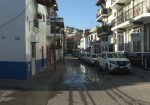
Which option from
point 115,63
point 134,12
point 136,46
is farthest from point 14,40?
point 136,46

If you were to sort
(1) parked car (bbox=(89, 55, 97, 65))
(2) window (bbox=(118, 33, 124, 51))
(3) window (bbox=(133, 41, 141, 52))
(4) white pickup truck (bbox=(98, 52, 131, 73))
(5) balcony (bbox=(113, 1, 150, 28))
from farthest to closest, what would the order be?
(2) window (bbox=(118, 33, 124, 51)) < (1) parked car (bbox=(89, 55, 97, 65)) < (3) window (bbox=(133, 41, 141, 52)) < (5) balcony (bbox=(113, 1, 150, 28)) < (4) white pickup truck (bbox=(98, 52, 131, 73))

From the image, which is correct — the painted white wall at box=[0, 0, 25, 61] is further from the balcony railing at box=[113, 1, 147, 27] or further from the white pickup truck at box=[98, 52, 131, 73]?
the balcony railing at box=[113, 1, 147, 27]

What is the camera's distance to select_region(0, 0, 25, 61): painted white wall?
24.6 metres

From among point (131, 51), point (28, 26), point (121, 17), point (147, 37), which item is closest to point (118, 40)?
point (121, 17)

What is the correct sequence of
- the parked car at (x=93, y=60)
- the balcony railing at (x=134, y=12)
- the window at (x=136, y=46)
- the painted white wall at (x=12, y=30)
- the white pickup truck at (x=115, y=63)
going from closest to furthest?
1. the painted white wall at (x=12, y=30)
2. the white pickup truck at (x=115, y=63)
3. the balcony railing at (x=134, y=12)
4. the window at (x=136, y=46)
5. the parked car at (x=93, y=60)

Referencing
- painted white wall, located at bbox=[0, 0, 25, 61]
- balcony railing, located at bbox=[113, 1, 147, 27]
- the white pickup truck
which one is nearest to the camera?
painted white wall, located at bbox=[0, 0, 25, 61]

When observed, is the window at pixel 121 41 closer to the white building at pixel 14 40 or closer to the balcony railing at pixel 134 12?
the balcony railing at pixel 134 12

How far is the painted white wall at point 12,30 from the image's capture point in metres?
24.6

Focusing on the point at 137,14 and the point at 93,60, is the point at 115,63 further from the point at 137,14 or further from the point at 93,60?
Result: the point at 93,60

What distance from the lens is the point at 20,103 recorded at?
589 inches

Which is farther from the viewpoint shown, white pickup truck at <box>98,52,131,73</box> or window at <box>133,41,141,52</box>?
window at <box>133,41,141,52</box>

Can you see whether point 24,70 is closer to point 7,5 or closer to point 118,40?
point 7,5

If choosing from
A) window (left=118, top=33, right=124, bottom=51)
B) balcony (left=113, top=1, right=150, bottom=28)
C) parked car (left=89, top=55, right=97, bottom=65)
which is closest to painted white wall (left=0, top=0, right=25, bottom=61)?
balcony (left=113, top=1, right=150, bottom=28)

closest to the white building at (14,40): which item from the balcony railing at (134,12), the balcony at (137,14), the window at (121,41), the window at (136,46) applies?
the balcony at (137,14)
